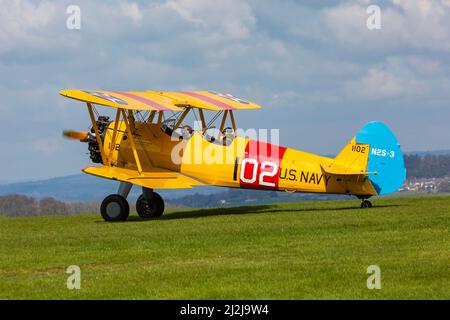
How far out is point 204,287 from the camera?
1130 cm

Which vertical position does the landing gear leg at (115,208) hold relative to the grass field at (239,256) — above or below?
above

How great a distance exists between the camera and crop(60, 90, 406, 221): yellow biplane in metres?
21.3

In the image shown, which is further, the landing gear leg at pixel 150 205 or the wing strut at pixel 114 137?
the landing gear leg at pixel 150 205

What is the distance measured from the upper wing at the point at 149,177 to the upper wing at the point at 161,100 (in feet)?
5.55

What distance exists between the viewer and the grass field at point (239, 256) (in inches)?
439

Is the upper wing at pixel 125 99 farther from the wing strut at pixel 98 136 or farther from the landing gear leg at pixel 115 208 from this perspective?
the landing gear leg at pixel 115 208

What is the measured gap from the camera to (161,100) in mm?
22609

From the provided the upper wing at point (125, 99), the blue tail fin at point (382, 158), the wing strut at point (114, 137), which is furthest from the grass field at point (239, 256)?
the upper wing at point (125, 99)

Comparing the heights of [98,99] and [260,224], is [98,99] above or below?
above

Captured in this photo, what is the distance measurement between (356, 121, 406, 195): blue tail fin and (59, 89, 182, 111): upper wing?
4.68 m
